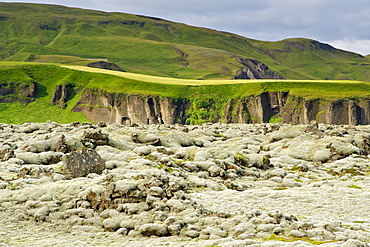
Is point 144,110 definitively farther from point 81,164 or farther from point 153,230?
point 153,230

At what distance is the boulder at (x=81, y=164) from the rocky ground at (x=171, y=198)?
11 centimetres

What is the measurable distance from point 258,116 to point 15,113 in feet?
376

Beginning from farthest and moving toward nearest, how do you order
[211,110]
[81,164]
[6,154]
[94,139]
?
[211,110] < [94,139] < [6,154] < [81,164]

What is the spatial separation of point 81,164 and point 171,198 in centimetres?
1308

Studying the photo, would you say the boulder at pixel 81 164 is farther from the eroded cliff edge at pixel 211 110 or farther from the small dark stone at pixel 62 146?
the eroded cliff edge at pixel 211 110

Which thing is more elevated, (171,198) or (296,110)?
(296,110)

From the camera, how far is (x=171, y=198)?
36188 mm

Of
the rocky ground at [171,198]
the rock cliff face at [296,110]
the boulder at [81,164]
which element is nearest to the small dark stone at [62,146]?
the rocky ground at [171,198]

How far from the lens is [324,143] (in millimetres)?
69625

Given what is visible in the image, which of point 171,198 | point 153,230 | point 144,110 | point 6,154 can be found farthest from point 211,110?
point 153,230

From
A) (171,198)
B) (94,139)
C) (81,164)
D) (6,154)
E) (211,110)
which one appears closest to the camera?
(171,198)

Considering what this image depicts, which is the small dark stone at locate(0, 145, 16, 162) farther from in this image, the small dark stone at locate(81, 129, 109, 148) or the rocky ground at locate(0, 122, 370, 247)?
the small dark stone at locate(81, 129, 109, 148)

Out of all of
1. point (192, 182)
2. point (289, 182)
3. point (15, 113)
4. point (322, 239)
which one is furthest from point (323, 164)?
point (15, 113)

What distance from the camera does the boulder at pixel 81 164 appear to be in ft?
143
